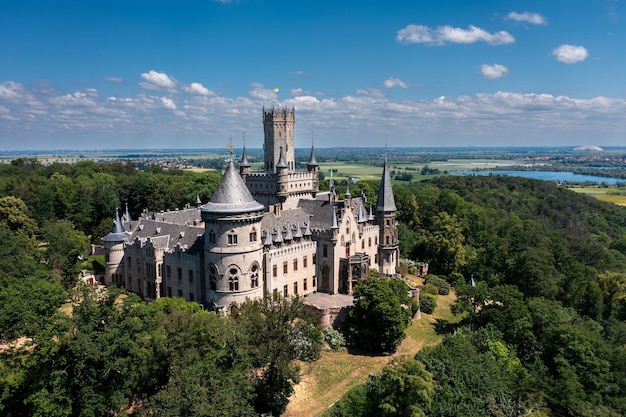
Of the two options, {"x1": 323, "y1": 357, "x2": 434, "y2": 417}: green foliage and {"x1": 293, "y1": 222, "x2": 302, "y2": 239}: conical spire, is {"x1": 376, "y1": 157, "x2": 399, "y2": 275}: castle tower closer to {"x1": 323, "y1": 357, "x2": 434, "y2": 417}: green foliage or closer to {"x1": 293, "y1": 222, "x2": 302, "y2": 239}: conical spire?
{"x1": 293, "y1": 222, "x2": 302, "y2": 239}: conical spire

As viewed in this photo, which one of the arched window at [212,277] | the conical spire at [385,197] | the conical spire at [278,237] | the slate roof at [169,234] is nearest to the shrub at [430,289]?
the conical spire at [385,197]

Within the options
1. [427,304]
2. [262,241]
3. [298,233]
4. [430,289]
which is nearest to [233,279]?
[262,241]

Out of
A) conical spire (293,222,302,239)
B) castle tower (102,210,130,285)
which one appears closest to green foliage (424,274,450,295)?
conical spire (293,222,302,239)

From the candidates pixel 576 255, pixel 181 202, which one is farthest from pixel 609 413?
pixel 181 202

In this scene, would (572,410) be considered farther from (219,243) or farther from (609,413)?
(219,243)

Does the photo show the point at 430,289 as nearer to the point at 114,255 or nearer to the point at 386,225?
the point at 386,225
